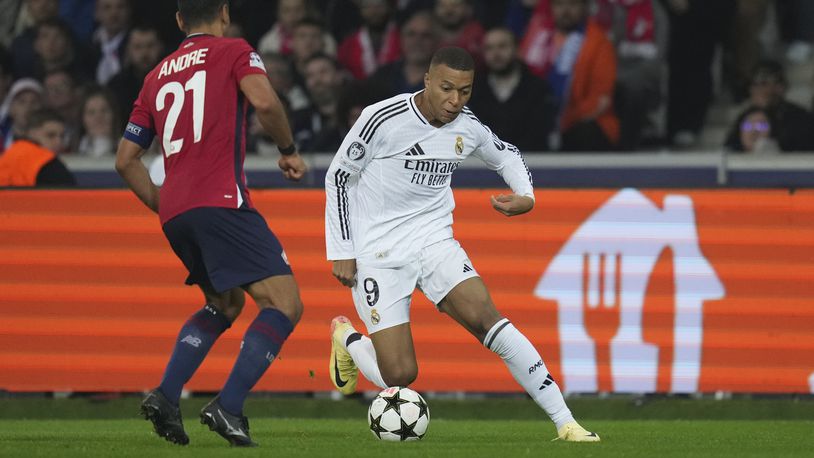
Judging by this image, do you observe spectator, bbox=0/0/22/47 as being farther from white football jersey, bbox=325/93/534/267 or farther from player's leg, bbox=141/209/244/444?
player's leg, bbox=141/209/244/444

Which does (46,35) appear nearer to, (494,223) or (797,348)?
(494,223)

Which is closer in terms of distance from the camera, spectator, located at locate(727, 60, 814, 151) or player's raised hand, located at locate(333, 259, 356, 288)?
player's raised hand, located at locate(333, 259, 356, 288)

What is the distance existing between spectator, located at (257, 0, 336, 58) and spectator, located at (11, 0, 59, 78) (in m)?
2.19

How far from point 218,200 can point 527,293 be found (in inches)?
159

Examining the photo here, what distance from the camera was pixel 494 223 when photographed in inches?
430

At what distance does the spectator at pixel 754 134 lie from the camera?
1244 cm

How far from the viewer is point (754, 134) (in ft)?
41.2

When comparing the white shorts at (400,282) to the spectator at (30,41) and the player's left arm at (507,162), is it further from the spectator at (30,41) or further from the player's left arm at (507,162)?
the spectator at (30,41)

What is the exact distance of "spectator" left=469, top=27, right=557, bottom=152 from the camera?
12.8 m

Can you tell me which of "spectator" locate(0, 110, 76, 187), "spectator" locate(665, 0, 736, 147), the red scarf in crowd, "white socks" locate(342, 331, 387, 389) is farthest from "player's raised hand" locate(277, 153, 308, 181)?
"spectator" locate(665, 0, 736, 147)

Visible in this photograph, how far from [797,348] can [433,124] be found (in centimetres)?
375

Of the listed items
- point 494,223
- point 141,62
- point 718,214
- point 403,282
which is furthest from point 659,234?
point 141,62

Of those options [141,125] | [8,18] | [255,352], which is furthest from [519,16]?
[255,352]

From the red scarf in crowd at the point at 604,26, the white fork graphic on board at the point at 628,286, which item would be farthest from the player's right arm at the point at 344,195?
the red scarf in crowd at the point at 604,26
